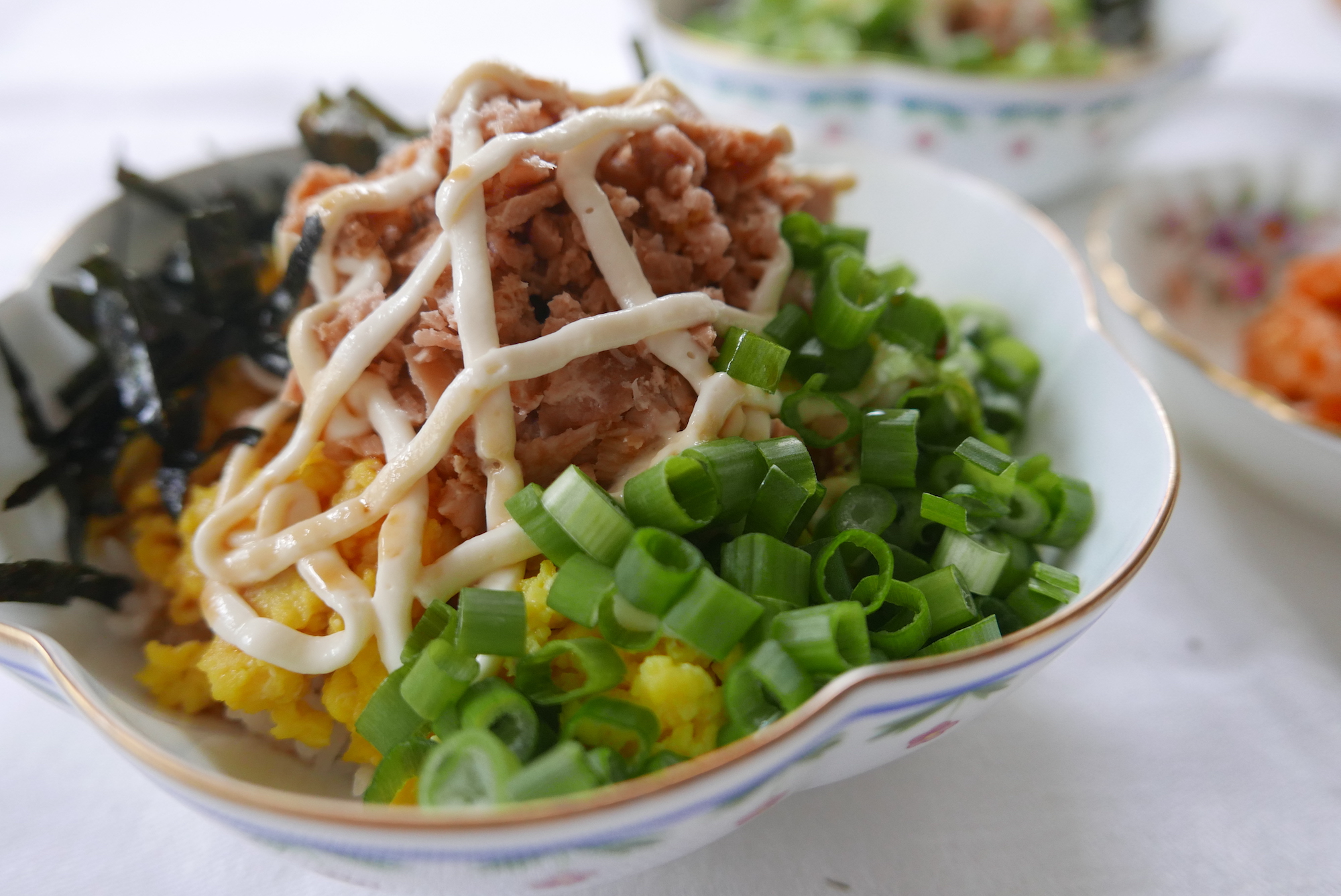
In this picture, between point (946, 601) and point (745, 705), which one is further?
point (946, 601)

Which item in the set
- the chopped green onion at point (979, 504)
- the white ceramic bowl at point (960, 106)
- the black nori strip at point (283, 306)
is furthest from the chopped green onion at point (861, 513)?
the white ceramic bowl at point (960, 106)

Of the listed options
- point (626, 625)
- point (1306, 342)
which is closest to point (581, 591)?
point (626, 625)

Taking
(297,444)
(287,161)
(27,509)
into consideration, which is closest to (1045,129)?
(287,161)

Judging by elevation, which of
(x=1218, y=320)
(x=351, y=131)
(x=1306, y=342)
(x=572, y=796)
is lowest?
(x=1218, y=320)

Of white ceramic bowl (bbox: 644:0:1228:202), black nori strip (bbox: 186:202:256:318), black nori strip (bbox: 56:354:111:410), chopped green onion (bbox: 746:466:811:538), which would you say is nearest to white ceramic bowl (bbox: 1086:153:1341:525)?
white ceramic bowl (bbox: 644:0:1228:202)

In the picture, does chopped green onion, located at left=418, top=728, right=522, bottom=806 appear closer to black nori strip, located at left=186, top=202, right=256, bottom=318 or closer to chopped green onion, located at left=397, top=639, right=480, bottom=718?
chopped green onion, located at left=397, top=639, right=480, bottom=718

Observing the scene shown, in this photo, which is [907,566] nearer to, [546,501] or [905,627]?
[905,627]
